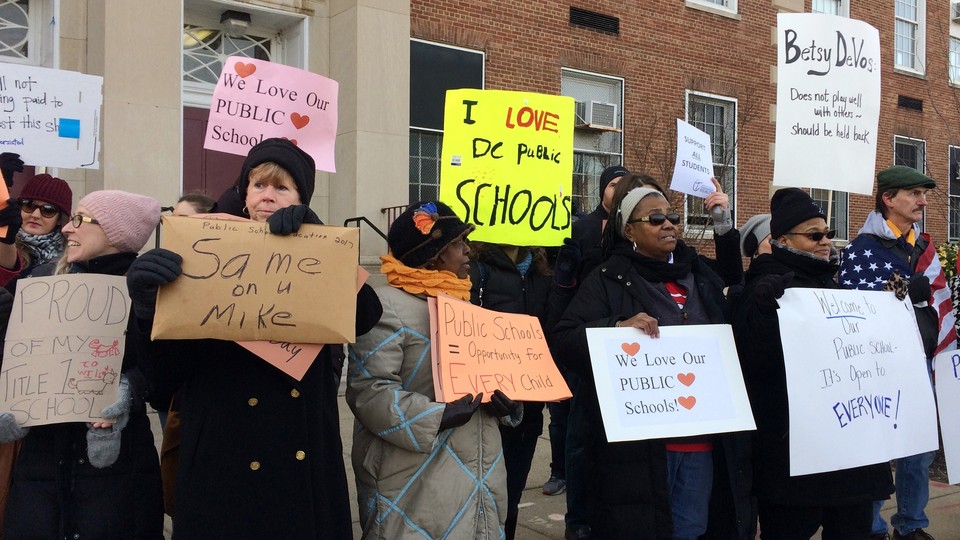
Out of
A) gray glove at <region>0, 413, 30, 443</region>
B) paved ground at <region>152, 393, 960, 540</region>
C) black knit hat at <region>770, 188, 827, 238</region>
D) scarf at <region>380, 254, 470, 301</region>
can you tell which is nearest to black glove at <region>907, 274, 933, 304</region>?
black knit hat at <region>770, 188, 827, 238</region>

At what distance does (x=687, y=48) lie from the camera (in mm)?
13258

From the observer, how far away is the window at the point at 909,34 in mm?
16641

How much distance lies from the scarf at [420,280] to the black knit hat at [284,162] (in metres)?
0.45

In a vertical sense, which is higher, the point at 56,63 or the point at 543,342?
the point at 56,63

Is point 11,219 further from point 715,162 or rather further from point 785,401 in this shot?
point 715,162

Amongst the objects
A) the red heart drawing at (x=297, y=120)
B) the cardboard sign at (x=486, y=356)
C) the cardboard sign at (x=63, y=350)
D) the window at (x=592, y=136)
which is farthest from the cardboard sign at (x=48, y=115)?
the window at (x=592, y=136)

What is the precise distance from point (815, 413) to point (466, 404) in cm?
142

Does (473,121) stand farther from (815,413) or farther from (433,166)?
(433,166)

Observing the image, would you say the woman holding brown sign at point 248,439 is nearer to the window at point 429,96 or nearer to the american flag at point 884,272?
the american flag at point 884,272

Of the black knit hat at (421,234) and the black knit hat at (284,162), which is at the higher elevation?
the black knit hat at (284,162)

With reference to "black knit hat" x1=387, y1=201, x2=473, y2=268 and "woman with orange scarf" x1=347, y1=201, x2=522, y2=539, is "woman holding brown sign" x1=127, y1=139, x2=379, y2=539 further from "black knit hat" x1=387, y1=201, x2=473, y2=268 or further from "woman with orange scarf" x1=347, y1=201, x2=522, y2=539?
"black knit hat" x1=387, y1=201, x2=473, y2=268

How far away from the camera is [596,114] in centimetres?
1223

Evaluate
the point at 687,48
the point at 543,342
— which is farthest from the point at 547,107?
the point at 687,48

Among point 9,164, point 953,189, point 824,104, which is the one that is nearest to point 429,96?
point 824,104
